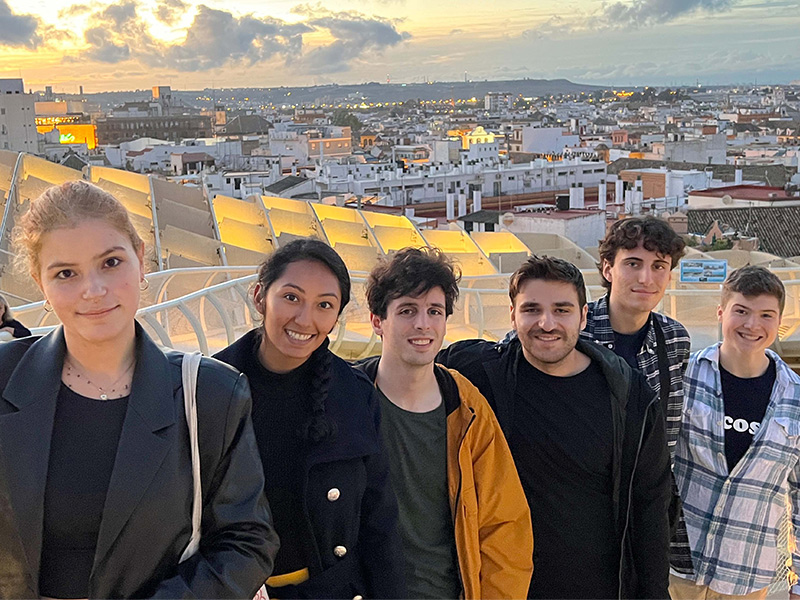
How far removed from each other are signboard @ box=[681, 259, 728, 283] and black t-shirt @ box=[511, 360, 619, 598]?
4.43m

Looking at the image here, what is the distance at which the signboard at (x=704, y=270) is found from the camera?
21.6 feet

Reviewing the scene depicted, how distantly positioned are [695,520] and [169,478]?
1.93 m

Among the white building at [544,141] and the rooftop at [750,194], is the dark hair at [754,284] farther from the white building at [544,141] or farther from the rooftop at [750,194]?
the white building at [544,141]

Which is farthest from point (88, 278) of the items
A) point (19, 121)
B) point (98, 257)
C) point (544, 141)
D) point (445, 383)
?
point (544, 141)

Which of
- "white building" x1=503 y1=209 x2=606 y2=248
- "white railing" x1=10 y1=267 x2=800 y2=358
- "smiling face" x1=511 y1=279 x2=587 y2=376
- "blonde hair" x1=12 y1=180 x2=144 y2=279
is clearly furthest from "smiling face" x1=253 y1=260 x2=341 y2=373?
"white building" x1=503 y1=209 x2=606 y2=248

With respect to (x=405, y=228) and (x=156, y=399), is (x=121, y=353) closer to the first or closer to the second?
(x=156, y=399)

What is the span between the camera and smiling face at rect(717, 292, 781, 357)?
2785mm

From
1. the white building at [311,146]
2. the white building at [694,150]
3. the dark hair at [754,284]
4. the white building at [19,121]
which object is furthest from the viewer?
the white building at [311,146]

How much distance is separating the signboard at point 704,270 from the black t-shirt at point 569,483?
443cm

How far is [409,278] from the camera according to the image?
2.20 meters

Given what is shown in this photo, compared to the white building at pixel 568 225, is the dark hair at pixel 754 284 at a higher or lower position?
higher

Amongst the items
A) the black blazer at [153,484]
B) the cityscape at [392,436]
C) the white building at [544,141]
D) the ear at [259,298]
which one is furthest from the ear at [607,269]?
the white building at [544,141]

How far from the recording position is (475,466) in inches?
87.0

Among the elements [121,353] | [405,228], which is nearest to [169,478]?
[121,353]
